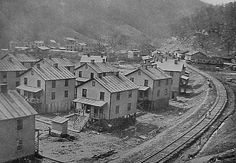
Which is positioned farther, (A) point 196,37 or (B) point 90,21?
(B) point 90,21

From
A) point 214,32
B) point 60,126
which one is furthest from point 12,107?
point 214,32

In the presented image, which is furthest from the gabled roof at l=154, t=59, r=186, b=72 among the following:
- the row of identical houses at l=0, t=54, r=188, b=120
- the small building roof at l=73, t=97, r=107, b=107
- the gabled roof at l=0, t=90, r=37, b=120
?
the gabled roof at l=0, t=90, r=37, b=120

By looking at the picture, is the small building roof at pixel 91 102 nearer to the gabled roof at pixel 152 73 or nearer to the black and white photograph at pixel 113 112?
the black and white photograph at pixel 113 112

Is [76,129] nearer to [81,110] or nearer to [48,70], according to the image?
[81,110]

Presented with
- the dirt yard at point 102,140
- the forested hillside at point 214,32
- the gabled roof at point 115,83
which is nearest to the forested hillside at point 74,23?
the forested hillside at point 214,32

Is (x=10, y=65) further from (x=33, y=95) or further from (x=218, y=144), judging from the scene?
(x=218, y=144)

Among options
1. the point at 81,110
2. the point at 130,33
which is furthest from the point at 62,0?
the point at 81,110
